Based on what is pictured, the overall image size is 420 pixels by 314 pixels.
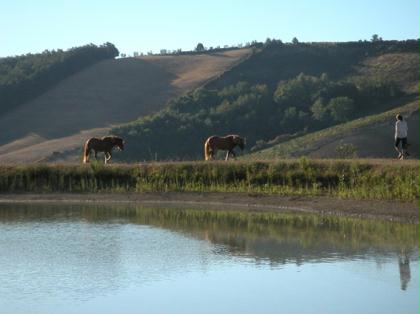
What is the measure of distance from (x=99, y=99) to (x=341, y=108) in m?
26.4

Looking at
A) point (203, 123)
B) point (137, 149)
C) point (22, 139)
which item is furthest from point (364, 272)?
point (22, 139)

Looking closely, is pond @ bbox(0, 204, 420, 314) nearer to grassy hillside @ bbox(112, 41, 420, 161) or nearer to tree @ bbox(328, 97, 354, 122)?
grassy hillside @ bbox(112, 41, 420, 161)

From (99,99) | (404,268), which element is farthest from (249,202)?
(99,99)

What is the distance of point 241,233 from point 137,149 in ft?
110

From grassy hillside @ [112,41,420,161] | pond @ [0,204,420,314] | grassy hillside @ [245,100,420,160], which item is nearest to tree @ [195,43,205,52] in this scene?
grassy hillside @ [112,41,420,161]

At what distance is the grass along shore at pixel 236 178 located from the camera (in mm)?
23031

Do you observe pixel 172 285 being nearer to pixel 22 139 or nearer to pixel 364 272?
pixel 364 272

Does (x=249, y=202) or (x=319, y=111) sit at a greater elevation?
(x=319, y=111)

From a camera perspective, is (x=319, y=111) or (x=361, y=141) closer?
(x=361, y=141)

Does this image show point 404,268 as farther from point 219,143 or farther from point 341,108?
point 341,108

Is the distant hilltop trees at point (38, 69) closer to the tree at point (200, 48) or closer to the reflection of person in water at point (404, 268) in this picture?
the tree at point (200, 48)

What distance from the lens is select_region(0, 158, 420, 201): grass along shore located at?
23031mm

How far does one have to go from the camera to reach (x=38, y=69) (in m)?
76.4

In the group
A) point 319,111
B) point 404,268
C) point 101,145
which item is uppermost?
point 319,111
